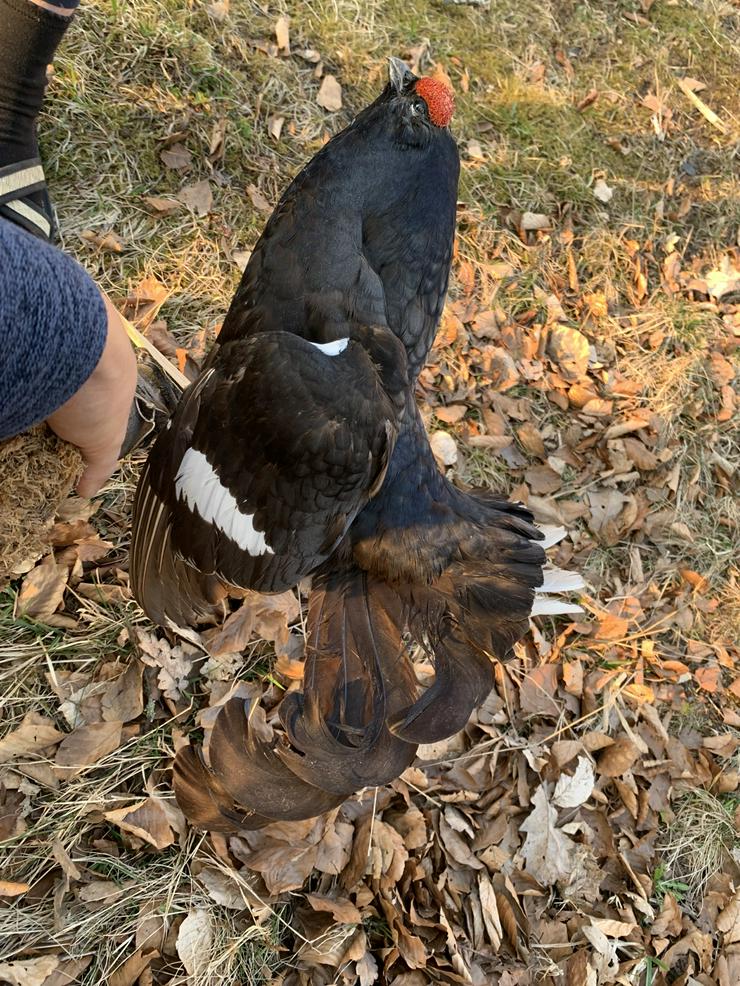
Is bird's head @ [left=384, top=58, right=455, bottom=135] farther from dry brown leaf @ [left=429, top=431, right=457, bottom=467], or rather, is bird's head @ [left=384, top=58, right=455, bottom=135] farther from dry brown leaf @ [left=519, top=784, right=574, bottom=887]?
dry brown leaf @ [left=519, top=784, right=574, bottom=887]

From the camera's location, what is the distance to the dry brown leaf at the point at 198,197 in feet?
10.0

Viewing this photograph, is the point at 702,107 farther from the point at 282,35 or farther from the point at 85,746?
the point at 85,746

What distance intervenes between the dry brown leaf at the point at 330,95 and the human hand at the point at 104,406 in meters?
2.54

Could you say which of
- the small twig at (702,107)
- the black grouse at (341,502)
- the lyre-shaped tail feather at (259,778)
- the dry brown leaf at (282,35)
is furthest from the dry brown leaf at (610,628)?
the small twig at (702,107)

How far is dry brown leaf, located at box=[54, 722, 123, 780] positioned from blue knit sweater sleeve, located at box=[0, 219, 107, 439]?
1.32 meters

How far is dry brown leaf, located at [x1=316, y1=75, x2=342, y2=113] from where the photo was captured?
3.51 meters

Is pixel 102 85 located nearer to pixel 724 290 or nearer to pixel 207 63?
pixel 207 63

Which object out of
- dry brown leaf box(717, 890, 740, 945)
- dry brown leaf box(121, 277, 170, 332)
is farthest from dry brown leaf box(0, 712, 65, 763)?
dry brown leaf box(717, 890, 740, 945)

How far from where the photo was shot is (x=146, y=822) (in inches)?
86.0

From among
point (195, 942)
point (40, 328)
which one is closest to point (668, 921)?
point (195, 942)

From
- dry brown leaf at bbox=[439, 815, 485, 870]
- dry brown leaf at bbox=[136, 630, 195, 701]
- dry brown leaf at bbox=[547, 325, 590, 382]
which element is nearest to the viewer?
dry brown leaf at bbox=[136, 630, 195, 701]

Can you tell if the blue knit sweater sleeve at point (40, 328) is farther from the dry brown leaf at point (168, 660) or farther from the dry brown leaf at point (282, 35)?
the dry brown leaf at point (282, 35)

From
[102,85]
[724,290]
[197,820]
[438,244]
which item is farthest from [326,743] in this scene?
[724,290]

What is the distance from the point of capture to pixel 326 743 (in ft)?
6.59
